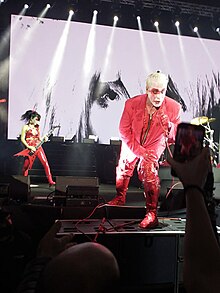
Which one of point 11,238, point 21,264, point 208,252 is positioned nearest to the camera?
point 208,252

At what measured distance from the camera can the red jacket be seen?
3604 millimetres

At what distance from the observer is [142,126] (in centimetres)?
366

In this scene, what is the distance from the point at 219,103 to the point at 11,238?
8.75m

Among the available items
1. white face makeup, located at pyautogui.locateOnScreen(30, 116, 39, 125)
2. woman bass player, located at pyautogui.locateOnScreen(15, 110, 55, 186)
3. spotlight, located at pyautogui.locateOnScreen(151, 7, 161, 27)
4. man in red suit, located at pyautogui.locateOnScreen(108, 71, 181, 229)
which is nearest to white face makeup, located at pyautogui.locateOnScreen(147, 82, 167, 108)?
man in red suit, located at pyautogui.locateOnScreen(108, 71, 181, 229)

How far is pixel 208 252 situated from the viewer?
0.83 meters

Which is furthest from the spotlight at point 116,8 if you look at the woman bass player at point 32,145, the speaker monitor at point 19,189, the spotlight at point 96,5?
the speaker monitor at point 19,189

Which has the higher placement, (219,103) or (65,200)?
(219,103)

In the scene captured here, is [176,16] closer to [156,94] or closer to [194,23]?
[194,23]

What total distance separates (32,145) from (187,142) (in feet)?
21.1

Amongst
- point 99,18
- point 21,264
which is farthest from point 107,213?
point 99,18

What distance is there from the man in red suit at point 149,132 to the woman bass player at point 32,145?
12.4 ft

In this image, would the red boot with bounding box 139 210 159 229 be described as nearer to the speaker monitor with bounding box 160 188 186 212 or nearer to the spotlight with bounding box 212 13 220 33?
the speaker monitor with bounding box 160 188 186 212

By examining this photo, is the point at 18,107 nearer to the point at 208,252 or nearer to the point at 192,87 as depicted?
the point at 192,87

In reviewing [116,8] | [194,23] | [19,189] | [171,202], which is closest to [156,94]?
[171,202]
